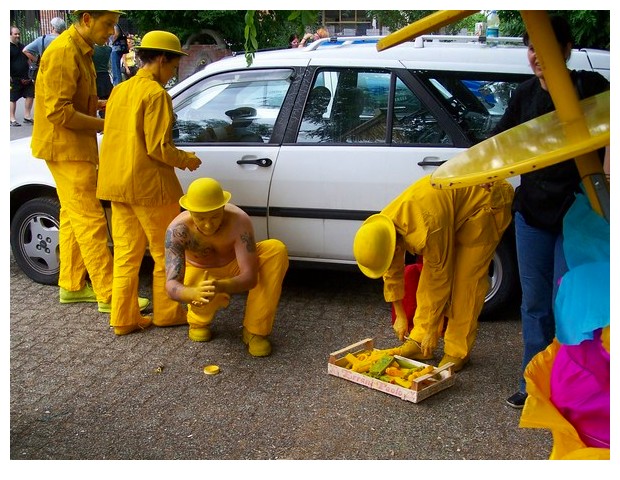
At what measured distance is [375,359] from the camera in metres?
4.56

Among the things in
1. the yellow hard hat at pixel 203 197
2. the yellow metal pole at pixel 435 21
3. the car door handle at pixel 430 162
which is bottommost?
the yellow hard hat at pixel 203 197

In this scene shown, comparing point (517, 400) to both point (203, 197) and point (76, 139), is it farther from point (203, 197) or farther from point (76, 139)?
point (76, 139)

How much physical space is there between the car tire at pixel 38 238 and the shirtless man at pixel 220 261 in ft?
4.99

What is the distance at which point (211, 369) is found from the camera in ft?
15.1

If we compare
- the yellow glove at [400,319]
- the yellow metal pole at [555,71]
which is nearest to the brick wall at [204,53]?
the yellow glove at [400,319]

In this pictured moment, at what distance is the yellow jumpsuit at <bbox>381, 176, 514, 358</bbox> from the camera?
4.10 m

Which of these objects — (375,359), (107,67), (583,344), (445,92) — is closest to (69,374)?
(375,359)

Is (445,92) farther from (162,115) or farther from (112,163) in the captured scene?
(112,163)

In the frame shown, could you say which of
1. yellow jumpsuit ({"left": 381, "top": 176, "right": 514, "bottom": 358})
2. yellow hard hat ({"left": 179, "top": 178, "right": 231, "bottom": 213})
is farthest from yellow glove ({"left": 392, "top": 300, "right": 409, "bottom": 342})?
yellow hard hat ({"left": 179, "top": 178, "right": 231, "bottom": 213})

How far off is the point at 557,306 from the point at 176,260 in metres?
2.79

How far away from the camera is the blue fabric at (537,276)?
3.69m

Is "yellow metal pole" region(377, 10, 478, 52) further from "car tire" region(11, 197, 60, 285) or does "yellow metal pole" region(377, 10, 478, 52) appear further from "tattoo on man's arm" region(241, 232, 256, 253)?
"car tire" region(11, 197, 60, 285)

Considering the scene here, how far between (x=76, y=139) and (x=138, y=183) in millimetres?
703

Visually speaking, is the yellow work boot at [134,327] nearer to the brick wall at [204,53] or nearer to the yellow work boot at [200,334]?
the yellow work boot at [200,334]
